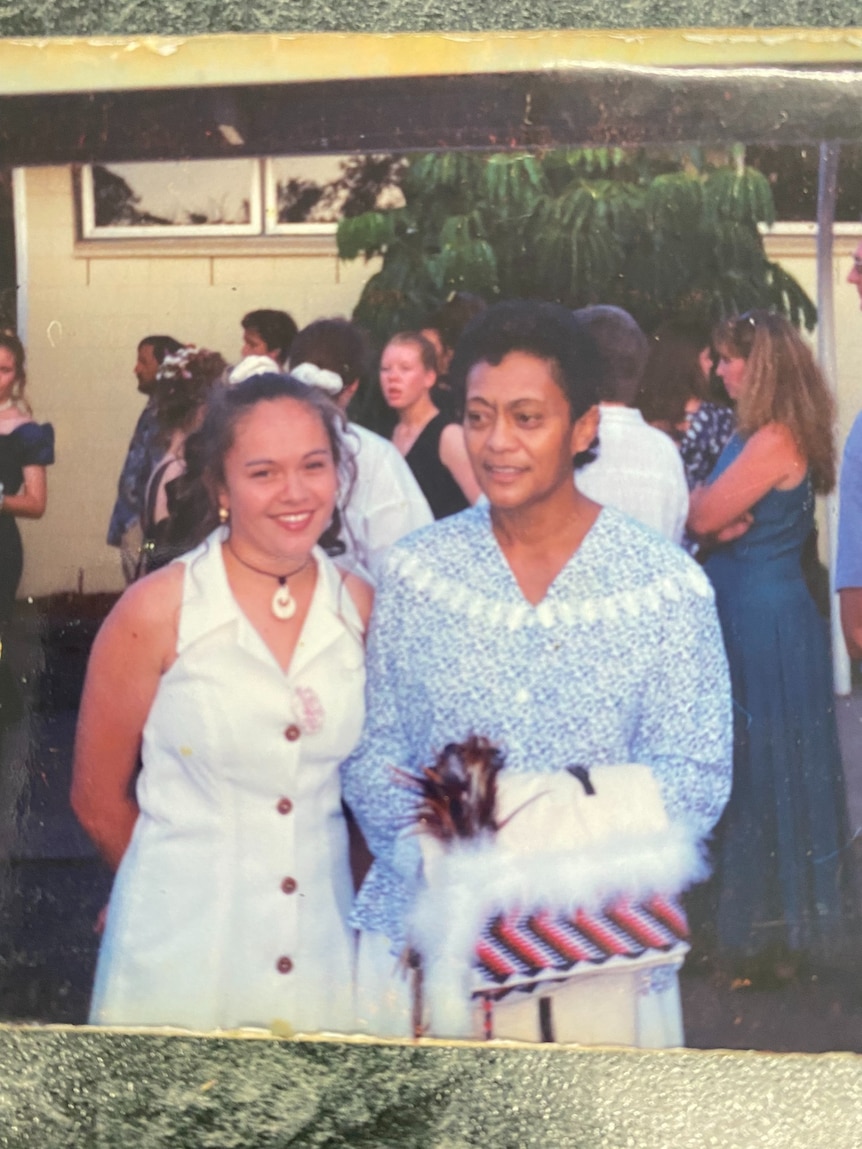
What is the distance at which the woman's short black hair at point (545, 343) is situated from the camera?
2.37 metres

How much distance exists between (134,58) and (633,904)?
2.20 metres

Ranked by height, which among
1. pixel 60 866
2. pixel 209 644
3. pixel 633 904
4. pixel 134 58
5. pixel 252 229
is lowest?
pixel 633 904

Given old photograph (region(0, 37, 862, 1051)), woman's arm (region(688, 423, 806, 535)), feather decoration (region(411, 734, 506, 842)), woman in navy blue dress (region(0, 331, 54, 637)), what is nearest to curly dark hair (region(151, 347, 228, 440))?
old photograph (region(0, 37, 862, 1051))

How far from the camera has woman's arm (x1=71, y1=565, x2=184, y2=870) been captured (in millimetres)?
2449

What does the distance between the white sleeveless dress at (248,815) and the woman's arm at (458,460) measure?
1.12 feet

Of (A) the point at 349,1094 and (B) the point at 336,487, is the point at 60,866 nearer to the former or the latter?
(A) the point at 349,1094

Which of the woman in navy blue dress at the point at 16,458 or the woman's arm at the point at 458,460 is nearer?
the woman's arm at the point at 458,460

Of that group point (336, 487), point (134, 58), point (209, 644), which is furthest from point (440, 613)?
point (134, 58)

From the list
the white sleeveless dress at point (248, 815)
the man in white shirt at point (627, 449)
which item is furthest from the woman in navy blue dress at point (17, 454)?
the man in white shirt at point (627, 449)

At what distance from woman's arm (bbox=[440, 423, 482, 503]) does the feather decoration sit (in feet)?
1.78

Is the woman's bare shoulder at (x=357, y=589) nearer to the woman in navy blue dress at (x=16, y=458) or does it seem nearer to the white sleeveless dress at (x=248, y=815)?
the white sleeveless dress at (x=248, y=815)

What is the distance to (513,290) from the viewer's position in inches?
93.9

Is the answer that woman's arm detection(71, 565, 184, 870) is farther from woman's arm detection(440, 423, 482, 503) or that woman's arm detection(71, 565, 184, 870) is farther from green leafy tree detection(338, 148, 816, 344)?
green leafy tree detection(338, 148, 816, 344)

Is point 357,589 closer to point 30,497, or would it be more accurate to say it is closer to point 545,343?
point 545,343
